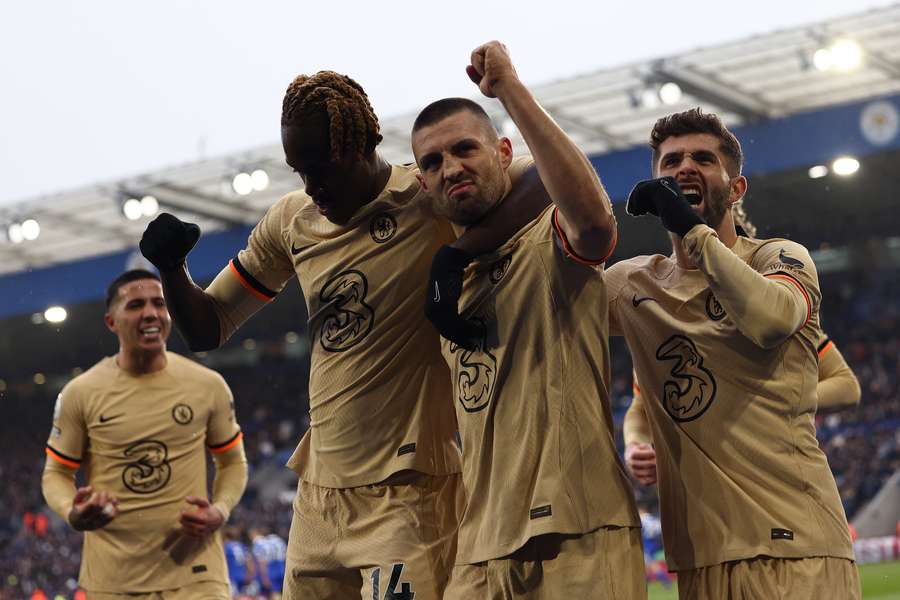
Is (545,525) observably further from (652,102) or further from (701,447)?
(652,102)

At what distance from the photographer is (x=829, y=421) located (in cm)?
2022

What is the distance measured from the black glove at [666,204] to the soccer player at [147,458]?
312 cm

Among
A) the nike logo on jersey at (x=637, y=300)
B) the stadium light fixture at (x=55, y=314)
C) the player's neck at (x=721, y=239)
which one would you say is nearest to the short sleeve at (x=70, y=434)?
the nike logo on jersey at (x=637, y=300)

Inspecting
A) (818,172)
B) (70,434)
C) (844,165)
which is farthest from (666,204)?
(818,172)

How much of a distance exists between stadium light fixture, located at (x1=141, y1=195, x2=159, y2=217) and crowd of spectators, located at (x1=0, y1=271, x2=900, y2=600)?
5.80 m

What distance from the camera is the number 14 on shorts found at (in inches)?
132

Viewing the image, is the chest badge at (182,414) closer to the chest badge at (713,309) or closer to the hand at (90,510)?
the hand at (90,510)

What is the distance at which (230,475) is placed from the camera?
6.14m

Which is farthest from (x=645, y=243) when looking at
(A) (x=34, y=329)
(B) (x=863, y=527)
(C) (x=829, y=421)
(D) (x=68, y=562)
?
(A) (x=34, y=329)

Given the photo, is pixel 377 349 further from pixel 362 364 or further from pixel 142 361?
pixel 142 361

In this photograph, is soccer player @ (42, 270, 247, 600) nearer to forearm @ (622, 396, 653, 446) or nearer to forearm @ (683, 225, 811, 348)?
forearm @ (622, 396, 653, 446)

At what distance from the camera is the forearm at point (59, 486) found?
234 inches

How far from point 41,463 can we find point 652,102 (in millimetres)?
16796

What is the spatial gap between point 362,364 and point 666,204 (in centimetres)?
100
